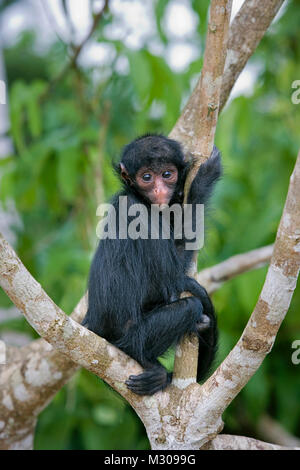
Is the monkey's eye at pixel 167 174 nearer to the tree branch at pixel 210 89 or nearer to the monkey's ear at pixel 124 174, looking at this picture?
the monkey's ear at pixel 124 174

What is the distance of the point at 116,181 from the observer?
4.60 metres

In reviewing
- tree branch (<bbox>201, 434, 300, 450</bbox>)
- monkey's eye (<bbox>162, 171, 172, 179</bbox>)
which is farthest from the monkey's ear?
tree branch (<bbox>201, 434, 300, 450</bbox>)

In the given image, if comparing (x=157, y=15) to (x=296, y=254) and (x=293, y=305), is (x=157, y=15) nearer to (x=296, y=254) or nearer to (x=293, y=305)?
(x=296, y=254)

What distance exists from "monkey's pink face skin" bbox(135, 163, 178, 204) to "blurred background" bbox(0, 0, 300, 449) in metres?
0.73

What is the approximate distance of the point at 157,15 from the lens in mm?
4492

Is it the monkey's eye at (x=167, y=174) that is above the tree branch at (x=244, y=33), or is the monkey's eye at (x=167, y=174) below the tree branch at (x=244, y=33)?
below

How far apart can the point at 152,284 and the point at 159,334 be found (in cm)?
33

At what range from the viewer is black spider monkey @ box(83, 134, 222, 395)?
3178mm

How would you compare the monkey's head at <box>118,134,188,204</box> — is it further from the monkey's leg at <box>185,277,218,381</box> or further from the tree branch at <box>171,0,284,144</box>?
the monkey's leg at <box>185,277,218,381</box>

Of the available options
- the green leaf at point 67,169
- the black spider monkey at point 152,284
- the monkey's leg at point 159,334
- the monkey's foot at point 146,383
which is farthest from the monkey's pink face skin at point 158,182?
the green leaf at point 67,169

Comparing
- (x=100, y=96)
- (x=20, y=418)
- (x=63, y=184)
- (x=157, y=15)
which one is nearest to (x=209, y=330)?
(x=20, y=418)

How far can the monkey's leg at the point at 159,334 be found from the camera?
3023 mm

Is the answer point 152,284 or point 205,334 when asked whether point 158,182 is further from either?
point 205,334

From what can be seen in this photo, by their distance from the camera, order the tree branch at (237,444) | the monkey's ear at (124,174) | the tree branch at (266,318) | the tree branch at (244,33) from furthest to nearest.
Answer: the tree branch at (244,33) < the monkey's ear at (124,174) < the tree branch at (237,444) < the tree branch at (266,318)
